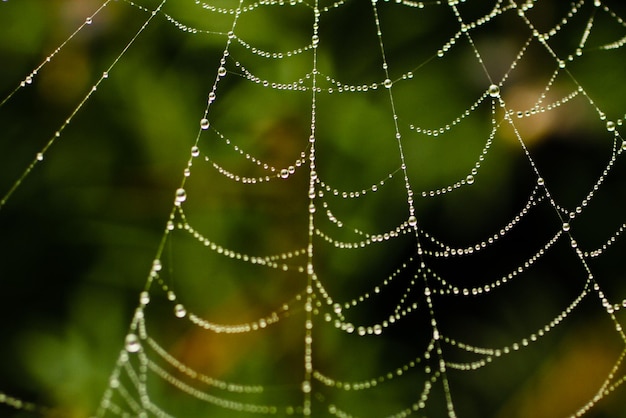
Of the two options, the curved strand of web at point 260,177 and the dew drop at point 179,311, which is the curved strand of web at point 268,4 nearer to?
the curved strand of web at point 260,177

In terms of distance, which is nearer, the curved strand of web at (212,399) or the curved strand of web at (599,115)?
the curved strand of web at (212,399)

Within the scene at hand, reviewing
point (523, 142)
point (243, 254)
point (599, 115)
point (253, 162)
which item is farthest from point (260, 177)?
point (599, 115)

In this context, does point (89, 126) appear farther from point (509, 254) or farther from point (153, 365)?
point (509, 254)

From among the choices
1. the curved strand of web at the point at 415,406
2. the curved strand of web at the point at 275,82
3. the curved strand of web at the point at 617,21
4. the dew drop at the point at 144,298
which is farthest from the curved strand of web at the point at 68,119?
the curved strand of web at the point at 617,21

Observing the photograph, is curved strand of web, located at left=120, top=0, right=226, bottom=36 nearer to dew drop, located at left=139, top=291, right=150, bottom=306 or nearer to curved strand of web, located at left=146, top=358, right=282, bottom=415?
dew drop, located at left=139, top=291, right=150, bottom=306

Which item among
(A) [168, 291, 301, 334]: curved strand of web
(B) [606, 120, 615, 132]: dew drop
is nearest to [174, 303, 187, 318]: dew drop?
(A) [168, 291, 301, 334]: curved strand of web

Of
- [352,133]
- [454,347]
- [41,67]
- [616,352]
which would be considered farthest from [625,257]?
[41,67]
